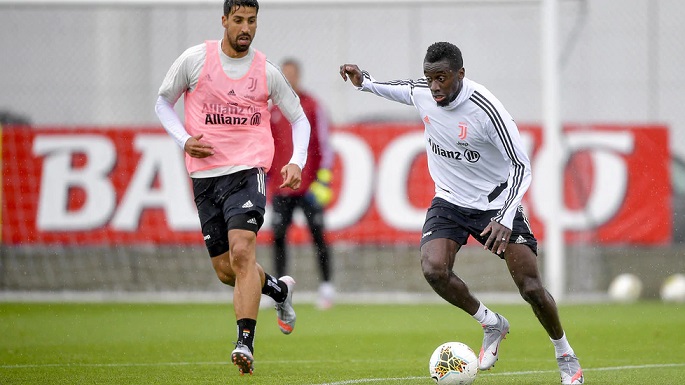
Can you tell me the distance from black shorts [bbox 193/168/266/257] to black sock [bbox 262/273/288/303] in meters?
0.53

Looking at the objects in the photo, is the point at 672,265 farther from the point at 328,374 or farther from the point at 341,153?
the point at 328,374

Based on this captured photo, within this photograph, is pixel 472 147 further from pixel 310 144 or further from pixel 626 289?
pixel 626 289

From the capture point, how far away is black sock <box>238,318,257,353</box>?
751 centimetres

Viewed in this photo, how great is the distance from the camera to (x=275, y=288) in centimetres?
893

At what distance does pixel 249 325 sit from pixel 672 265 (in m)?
8.81

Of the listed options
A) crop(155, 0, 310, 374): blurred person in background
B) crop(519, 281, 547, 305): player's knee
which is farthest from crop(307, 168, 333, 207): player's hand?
crop(519, 281, 547, 305): player's knee

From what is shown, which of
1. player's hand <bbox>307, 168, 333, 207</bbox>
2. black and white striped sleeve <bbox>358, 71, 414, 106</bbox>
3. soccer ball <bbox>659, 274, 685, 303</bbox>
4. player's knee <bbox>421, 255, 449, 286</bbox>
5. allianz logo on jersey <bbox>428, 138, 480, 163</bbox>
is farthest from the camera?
soccer ball <bbox>659, 274, 685, 303</bbox>

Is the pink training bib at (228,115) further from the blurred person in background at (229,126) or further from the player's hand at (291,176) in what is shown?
the player's hand at (291,176)

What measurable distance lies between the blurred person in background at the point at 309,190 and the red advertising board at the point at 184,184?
1.39m

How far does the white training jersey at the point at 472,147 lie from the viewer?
7.53 meters

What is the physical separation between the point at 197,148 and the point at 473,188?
189cm

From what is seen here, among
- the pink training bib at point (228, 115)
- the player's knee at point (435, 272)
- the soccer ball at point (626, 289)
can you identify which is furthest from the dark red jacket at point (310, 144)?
the player's knee at point (435, 272)

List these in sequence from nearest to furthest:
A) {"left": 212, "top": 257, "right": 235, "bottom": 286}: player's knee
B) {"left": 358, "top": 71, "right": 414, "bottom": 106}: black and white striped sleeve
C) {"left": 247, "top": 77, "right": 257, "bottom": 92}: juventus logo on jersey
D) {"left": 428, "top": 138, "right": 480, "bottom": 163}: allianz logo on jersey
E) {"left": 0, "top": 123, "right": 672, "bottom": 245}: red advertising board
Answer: {"left": 428, "top": 138, "right": 480, "bottom": 163}: allianz logo on jersey, {"left": 358, "top": 71, "right": 414, "bottom": 106}: black and white striped sleeve, {"left": 247, "top": 77, "right": 257, "bottom": 92}: juventus logo on jersey, {"left": 212, "top": 257, "right": 235, "bottom": 286}: player's knee, {"left": 0, "top": 123, "right": 672, "bottom": 245}: red advertising board

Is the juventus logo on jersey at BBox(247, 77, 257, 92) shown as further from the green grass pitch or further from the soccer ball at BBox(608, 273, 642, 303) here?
the soccer ball at BBox(608, 273, 642, 303)
